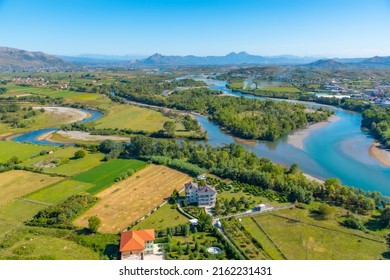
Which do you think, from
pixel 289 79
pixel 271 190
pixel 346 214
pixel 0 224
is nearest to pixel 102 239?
pixel 0 224

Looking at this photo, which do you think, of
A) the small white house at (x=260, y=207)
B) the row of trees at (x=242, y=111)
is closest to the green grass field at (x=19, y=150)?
the row of trees at (x=242, y=111)

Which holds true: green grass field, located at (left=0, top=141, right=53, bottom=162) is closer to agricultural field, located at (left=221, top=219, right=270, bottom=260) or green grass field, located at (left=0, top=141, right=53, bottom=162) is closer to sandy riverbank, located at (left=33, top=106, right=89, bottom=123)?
sandy riverbank, located at (left=33, top=106, right=89, bottom=123)

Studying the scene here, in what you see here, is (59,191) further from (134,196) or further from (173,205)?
(173,205)

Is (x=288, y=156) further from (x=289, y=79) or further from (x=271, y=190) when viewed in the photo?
(x=289, y=79)

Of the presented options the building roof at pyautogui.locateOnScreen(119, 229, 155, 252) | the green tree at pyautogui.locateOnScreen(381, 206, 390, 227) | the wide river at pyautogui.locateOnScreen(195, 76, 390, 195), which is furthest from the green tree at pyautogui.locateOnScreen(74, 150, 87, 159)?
the green tree at pyautogui.locateOnScreen(381, 206, 390, 227)

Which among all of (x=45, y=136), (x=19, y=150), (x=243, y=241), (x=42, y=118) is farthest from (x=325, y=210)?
(x=42, y=118)

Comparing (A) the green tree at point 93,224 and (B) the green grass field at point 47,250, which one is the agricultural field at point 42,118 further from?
(A) the green tree at point 93,224

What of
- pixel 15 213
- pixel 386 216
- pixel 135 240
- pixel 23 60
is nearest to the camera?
pixel 135 240
